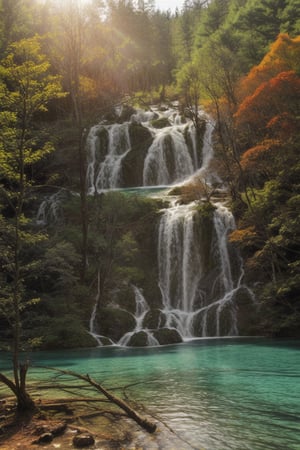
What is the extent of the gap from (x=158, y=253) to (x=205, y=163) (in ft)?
40.1

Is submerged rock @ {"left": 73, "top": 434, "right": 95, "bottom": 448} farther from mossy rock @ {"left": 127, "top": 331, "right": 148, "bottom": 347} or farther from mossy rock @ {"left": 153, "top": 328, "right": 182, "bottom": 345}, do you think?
mossy rock @ {"left": 153, "top": 328, "right": 182, "bottom": 345}

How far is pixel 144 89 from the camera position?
5594 cm

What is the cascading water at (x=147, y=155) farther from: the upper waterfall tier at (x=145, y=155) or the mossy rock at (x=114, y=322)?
the mossy rock at (x=114, y=322)

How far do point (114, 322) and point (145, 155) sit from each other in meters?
17.8

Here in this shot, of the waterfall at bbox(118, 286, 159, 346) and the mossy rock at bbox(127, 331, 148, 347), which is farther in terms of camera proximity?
the waterfall at bbox(118, 286, 159, 346)

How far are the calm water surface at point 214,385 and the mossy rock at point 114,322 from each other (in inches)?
118

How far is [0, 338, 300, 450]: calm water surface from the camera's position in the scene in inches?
197

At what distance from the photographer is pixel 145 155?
3297 centimetres

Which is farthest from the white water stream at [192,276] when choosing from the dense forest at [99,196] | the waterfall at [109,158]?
the waterfall at [109,158]

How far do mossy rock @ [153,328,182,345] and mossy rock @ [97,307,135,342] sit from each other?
161 cm

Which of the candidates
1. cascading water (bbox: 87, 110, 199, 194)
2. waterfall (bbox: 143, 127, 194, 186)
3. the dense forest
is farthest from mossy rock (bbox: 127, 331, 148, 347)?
waterfall (bbox: 143, 127, 194, 186)

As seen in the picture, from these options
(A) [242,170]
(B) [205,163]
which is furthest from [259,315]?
(B) [205,163]

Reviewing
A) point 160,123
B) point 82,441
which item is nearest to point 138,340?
point 82,441

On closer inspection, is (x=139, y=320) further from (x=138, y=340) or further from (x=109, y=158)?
(x=109, y=158)
